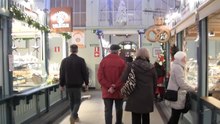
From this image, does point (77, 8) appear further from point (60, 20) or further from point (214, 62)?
point (214, 62)

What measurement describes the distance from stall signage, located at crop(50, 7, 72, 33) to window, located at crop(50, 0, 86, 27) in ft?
35.4

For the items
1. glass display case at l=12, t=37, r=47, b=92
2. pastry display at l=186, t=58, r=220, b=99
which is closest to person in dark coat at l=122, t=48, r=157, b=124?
pastry display at l=186, t=58, r=220, b=99

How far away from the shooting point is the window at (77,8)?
73.8 feet

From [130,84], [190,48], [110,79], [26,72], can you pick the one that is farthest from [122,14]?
[130,84]

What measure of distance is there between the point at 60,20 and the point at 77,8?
11.4 meters

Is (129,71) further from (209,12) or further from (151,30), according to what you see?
(151,30)

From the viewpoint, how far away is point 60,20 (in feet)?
37.7

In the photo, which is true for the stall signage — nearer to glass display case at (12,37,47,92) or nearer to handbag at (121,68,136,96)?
glass display case at (12,37,47,92)

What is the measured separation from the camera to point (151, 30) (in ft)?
38.3

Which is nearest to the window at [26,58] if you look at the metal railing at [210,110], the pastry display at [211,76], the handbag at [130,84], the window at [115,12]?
the handbag at [130,84]

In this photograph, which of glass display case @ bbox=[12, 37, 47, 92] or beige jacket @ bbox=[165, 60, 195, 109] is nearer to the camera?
beige jacket @ bbox=[165, 60, 195, 109]

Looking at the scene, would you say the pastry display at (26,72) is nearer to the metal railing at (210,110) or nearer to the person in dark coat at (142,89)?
the person in dark coat at (142,89)

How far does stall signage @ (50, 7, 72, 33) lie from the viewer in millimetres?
11422

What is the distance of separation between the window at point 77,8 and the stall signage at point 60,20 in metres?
10.8
